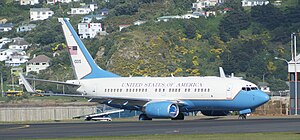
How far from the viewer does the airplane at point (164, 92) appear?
2790 inches

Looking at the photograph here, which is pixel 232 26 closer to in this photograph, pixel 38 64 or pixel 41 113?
pixel 38 64

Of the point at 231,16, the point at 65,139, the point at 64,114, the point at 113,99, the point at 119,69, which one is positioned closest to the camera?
the point at 65,139

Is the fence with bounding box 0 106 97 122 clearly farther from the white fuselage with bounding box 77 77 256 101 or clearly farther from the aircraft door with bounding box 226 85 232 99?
the aircraft door with bounding box 226 85 232 99

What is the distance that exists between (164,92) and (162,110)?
8.78 feet

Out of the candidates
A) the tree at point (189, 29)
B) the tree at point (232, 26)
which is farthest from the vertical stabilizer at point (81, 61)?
the tree at point (232, 26)

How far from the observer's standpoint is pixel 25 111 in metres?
107

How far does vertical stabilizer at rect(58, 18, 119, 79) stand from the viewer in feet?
264

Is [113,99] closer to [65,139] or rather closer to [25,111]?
[65,139]

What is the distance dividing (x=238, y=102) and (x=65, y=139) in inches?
904

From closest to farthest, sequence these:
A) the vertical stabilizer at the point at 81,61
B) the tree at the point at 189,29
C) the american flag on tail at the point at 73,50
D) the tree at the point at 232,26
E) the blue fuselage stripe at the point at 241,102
→ the blue fuselage stripe at the point at 241,102 → the vertical stabilizer at the point at 81,61 → the american flag on tail at the point at 73,50 → the tree at the point at 189,29 → the tree at the point at 232,26

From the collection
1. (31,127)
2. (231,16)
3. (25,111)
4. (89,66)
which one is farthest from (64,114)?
(231,16)

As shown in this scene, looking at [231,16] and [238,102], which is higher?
[231,16]

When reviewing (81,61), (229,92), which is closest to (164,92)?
(229,92)

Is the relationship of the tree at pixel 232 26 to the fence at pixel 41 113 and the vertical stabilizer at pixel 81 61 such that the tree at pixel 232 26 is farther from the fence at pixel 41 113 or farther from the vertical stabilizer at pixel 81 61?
the vertical stabilizer at pixel 81 61
